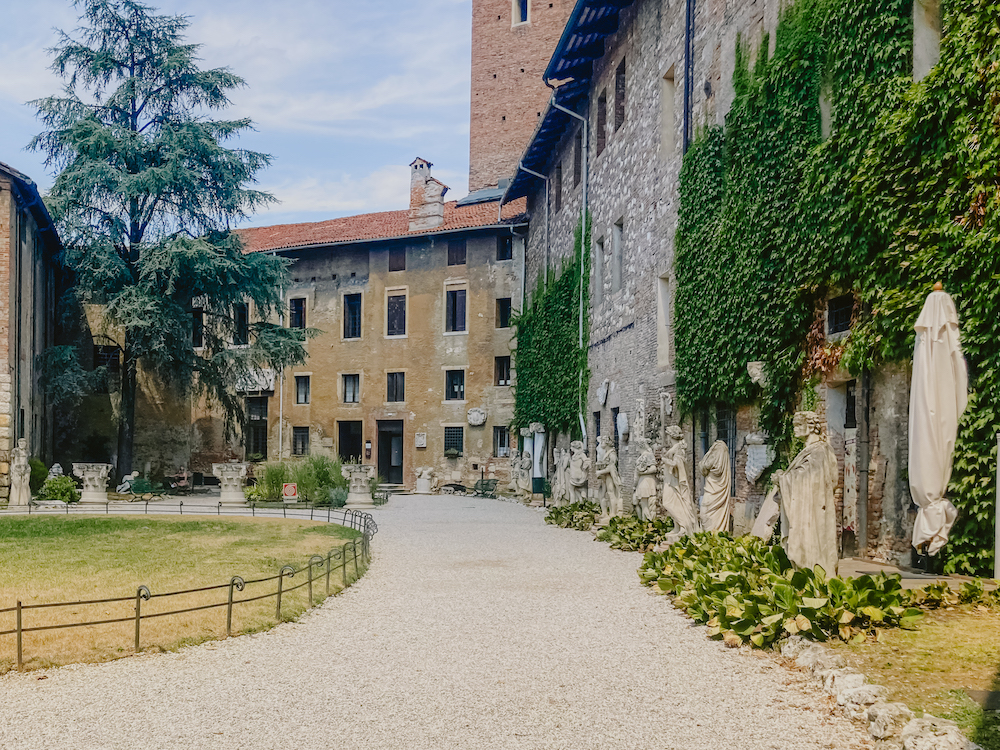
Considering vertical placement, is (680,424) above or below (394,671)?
above

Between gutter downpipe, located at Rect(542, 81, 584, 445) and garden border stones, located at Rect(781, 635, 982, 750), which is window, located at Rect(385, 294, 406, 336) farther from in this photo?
garden border stones, located at Rect(781, 635, 982, 750)

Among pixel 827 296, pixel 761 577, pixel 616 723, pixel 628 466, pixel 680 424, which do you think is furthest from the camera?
pixel 628 466

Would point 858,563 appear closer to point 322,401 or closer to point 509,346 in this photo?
point 509,346

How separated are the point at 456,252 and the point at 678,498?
20902 mm

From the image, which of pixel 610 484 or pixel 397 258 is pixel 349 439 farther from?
pixel 610 484

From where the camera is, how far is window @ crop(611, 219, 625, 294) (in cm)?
2023

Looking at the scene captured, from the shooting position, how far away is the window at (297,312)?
115ft

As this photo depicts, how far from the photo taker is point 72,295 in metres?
27.3

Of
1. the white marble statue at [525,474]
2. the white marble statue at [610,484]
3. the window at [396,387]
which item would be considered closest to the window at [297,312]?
the window at [396,387]

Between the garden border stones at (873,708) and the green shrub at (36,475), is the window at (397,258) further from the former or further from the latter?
the garden border stones at (873,708)

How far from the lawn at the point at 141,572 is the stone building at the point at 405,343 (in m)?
13.4

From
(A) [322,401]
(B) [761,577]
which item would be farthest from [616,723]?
(A) [322,401]

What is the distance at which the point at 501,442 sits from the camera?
3180cm

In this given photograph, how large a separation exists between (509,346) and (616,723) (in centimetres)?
2668
